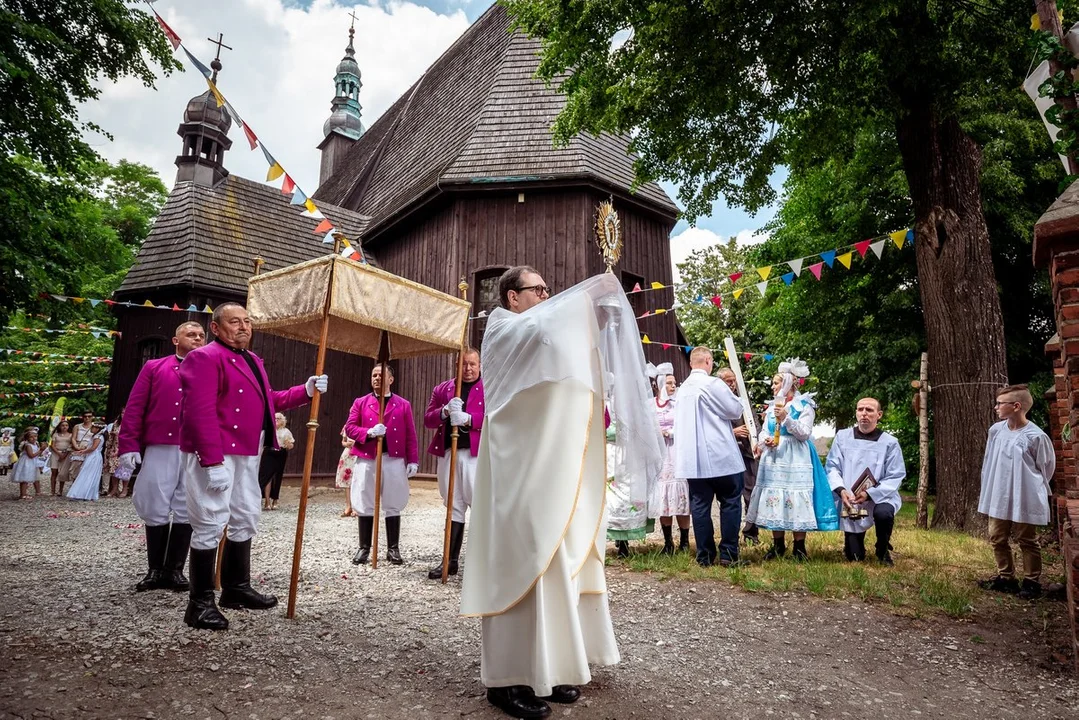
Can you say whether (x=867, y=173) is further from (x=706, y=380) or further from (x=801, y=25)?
(x=706, y=380)

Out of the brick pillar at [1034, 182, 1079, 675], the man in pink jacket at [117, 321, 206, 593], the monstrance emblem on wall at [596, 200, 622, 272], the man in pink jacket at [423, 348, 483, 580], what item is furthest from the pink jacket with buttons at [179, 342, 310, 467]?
the monstrance emblem on wall at [596, 200, 622, 272]

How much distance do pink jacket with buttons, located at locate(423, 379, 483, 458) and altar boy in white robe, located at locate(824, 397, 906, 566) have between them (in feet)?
11.2

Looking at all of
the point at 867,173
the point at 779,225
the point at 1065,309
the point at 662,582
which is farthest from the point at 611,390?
the point at 779,225

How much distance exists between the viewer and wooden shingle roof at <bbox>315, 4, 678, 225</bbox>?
47.4 feet

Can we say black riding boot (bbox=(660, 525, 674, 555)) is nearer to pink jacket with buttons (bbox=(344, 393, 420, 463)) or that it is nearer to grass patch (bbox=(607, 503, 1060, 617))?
grass patch (bbox=(607, 503, 1060, 617))

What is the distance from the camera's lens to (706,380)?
643cm

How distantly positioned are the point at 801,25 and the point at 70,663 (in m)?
8.90

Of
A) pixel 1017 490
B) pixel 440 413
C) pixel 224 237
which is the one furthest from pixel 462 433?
pixel 224 237

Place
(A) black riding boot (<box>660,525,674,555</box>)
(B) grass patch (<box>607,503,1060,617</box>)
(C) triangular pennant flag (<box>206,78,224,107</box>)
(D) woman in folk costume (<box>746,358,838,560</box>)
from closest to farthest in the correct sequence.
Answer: (B) grass patch (<box>607,503,1060,617</box>), (D) woman in folk costume (<box>746,358,838,560</box>), (A) black riding boot (<box>660,525,674,555</box>), (C) triangular pennant flag (<box>206,78,224,107</box>)

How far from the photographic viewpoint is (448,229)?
14953mm

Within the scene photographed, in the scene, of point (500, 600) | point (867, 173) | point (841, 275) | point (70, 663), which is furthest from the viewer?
point (841, 275)

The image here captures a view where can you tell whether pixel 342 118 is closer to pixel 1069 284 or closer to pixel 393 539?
pixel 393 539

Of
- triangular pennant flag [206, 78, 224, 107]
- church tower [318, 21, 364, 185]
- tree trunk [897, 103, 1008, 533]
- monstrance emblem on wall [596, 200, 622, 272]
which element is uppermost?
church tower [318, 21, 364, 185]

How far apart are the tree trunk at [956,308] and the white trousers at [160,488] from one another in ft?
27.5
